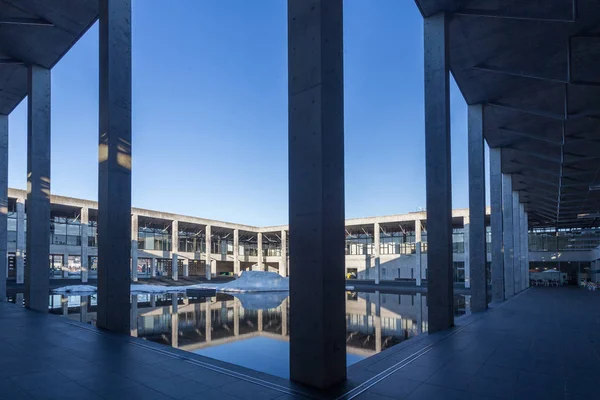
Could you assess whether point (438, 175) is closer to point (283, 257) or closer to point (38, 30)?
point (38, 30)

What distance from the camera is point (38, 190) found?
1513 cm

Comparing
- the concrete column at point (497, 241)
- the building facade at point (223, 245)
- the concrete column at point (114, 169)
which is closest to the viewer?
the concrete column at point (114, 169)

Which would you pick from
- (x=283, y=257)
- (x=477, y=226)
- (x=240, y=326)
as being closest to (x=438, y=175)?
(x=477, y=226)

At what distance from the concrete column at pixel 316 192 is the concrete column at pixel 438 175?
20.1 ft

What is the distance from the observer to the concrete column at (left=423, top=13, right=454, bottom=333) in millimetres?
10875

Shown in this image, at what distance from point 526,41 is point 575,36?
1385 millimetres

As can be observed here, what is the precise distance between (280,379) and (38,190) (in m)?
14.7

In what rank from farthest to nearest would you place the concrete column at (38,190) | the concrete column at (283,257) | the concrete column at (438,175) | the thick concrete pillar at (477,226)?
the concrete column at (283,257) < the thick concrete pillar at (477,226) < the concrete column at (38,190) < the concrete column at (438,175)

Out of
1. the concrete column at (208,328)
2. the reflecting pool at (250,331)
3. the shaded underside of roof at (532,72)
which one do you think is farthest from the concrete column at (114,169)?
the shaded underside of roof at (532,72)

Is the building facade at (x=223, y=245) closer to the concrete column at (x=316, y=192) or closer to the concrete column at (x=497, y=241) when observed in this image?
the concrete column at (x=497, y=241)

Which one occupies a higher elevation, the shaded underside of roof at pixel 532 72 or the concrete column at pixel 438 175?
the shaded underside of roof at pixel 532 72

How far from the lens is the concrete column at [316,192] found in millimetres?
5539

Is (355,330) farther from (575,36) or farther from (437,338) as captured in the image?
(575,36)

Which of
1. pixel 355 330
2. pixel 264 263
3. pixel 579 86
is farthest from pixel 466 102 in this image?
pixel 264 263
